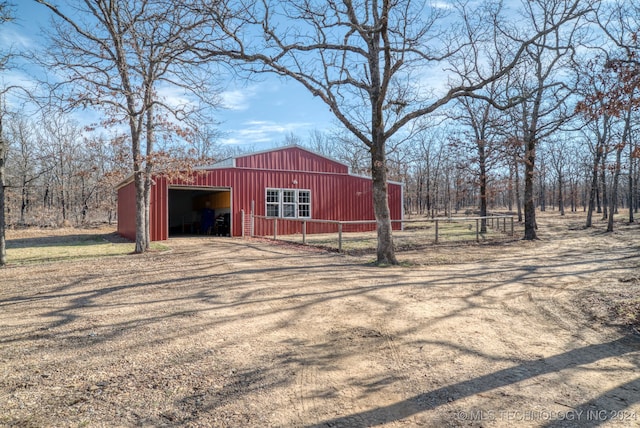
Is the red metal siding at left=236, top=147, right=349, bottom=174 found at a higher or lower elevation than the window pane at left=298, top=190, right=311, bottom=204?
higher

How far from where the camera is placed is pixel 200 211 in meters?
24.8

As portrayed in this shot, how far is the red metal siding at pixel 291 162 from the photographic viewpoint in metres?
18.6

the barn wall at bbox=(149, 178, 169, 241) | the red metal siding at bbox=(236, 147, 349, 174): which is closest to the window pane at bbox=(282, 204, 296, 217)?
the red metal siding at bbox=(236, 147, 349, 174)

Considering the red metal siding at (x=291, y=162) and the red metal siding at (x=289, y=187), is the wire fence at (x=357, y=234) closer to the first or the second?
the red metal siding at (x=289, y=187)

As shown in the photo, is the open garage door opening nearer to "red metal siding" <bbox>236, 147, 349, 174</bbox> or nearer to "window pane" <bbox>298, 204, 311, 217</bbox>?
"red metal siding" <bbox>236, 147, 349, 174</bbox>

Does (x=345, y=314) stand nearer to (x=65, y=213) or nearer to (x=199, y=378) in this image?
(x=199, y=378)

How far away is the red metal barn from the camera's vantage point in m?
17.3

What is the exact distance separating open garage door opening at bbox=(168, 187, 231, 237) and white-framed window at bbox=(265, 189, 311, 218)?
215 cm

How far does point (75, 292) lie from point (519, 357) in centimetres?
653

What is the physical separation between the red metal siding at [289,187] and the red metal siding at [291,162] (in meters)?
0.29

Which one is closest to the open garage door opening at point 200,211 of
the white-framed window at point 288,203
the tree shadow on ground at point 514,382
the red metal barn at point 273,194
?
the red metal barn at point 273,194

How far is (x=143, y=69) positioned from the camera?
1099 centimetres

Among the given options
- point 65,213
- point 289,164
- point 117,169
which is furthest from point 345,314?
point 65,213

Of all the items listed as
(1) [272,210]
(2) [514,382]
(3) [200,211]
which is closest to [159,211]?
(1) [272,210]
